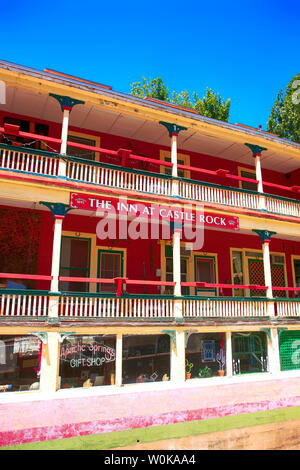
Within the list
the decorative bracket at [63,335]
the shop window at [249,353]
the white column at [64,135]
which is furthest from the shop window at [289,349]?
the white column at [64,135]

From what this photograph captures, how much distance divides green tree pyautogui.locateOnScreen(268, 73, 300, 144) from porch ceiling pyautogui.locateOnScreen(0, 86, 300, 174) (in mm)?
13349

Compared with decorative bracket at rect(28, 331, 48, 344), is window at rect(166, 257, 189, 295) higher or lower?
higher

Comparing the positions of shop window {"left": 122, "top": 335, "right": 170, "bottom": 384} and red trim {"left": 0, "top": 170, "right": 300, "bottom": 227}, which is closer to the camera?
red trim {"left": 0, "top": 170, "right": 300, "bottom": 227}

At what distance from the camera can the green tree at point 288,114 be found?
92.3ft

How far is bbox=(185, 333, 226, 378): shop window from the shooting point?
11.5 metres

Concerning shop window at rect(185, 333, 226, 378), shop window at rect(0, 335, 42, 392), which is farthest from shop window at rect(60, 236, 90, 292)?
shop window at rect(185, 333, 226, 378)

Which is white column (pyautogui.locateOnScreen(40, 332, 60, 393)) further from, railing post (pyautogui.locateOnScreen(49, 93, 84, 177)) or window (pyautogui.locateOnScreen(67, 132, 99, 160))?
window (pyautogui.locateOnScreen(67, 132, 99, 160))

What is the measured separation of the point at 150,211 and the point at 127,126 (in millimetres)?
3751

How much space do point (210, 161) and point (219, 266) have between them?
481 centimetres

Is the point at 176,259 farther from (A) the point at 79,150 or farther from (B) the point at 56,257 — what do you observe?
(A) the point at 79,150

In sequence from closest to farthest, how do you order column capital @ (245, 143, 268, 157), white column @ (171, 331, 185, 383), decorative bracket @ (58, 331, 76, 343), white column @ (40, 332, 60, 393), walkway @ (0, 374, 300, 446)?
walkway @ (0, 374, 300, 446) < white column @ (40, 332, 60, 393) < decorative bracket @ (58, 331, 76, 343) < white column @ (171, 331, 185, 383) < column capital @ (245, 143, 268, 157)

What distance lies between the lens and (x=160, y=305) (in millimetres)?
11320
